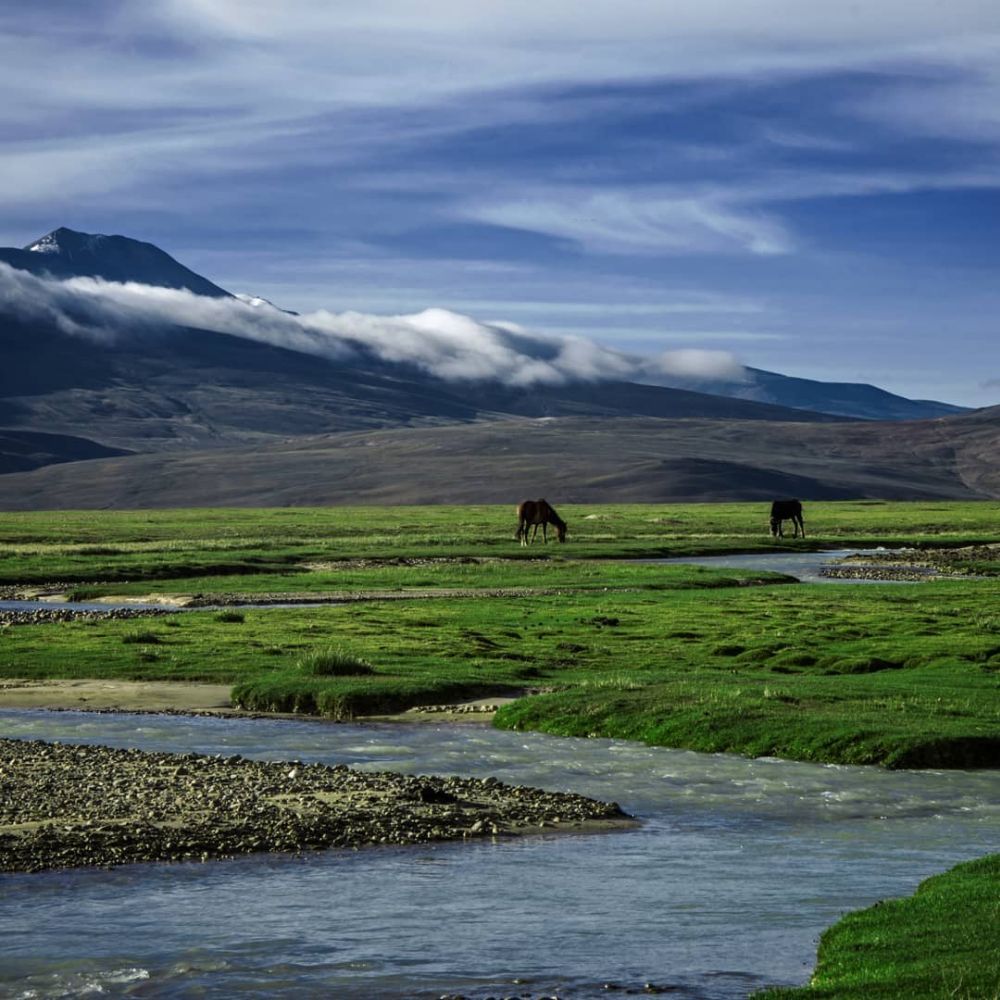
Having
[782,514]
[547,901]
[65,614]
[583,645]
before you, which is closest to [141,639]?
[65,614]

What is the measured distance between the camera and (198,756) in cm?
2886

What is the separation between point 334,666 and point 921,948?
2538 centimetres

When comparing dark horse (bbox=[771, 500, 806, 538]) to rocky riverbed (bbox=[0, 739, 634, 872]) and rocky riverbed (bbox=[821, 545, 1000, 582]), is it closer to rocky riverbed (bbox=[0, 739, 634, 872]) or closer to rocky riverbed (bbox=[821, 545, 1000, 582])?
rocky riverbed (bbox=[821, 545, 1000, 582])

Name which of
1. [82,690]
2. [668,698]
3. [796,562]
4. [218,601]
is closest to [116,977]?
[668,698]

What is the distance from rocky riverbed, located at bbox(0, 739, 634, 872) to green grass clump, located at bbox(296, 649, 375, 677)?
11.1m

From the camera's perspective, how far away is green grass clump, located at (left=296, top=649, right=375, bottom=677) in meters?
39.4

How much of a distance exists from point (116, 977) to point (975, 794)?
15.3 metres

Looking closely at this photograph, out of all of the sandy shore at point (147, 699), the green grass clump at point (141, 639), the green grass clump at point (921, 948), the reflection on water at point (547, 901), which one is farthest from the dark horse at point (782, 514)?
the green grass clump at point (921, 948)

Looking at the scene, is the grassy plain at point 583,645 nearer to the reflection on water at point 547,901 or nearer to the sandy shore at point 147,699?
the sandy shore at point 147,699

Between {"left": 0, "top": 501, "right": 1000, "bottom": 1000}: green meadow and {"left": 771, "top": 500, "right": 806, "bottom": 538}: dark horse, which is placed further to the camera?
{"left": 771, "top": 500, "right": 806, "bottom": 538}: dark horse

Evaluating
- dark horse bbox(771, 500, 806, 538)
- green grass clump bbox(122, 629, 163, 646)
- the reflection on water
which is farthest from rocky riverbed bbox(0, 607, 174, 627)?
dark horse bbox(771, 500, 806, 538)

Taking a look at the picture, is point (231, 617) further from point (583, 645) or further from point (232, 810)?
point (232, 810)

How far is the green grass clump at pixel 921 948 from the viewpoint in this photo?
14.2 metres

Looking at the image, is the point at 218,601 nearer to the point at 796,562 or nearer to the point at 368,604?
the point at 368,604
